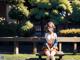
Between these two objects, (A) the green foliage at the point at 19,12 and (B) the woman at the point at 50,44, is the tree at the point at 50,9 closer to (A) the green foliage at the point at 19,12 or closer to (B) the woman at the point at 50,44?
(A) the green foliage at the point at 19,12

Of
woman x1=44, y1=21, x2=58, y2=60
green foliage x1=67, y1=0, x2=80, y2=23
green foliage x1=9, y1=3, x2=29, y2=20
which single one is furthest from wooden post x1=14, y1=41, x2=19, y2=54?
woman x1=44, y1=21, x2=58, y2=60

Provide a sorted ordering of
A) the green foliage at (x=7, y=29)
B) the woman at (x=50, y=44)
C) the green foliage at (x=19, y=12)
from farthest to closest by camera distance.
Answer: the green foliage at (x=7, y=29) < the green foliage at (x=19, y=12) < the woman at (x=50, y=44)

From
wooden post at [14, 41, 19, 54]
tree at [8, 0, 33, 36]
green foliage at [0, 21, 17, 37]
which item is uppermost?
tree at [8, 0, 33, 36]

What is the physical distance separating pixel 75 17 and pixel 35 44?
4072mm

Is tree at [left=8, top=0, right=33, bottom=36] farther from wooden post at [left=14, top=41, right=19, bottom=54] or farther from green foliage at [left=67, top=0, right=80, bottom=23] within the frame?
green foliage at [left=67, top=0, right=80, bottom=23]

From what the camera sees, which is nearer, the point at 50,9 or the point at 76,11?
the point at 50,9

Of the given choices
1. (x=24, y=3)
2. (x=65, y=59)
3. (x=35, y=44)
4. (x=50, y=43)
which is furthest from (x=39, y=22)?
(x=50, y=43)

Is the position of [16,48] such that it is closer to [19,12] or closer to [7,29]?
[19,12]

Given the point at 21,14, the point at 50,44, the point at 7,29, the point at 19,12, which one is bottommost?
the point at 50,44

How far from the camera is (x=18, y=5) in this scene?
21.1 m

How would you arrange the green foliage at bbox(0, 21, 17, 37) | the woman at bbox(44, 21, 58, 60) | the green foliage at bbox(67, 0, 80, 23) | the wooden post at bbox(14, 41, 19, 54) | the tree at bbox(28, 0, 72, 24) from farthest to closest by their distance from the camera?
the green foliage at bbox(67, 0, 80, 23), the green foliage at bbox(0, 21, 17, 37), the tree at bbox(28, 0, 72, 24), the wooden post at bbox(14, 41, 19, 54), the woman at bbox(44, 21, 58, 60)

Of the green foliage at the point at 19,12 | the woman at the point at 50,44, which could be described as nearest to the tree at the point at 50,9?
the green foliage at the point at 19,12

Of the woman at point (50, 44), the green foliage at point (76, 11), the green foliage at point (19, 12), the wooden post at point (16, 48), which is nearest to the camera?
the woman at point (50, 44)

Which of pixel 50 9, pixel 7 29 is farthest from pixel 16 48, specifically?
pixel 50 9
